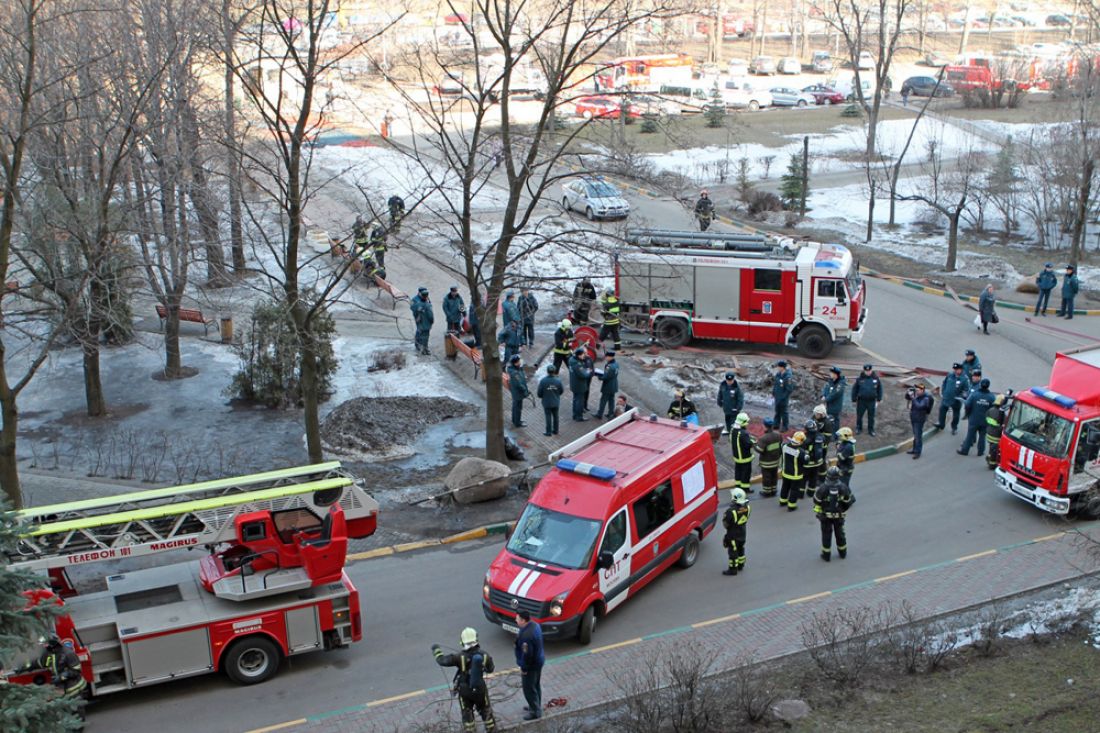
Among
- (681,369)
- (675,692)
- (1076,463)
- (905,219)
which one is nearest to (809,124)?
(905,219)

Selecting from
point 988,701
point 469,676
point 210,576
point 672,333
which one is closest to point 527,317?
point 672,333

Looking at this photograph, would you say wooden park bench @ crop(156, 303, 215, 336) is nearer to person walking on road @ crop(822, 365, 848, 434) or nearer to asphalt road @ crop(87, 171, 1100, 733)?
asphalt road @ crop(87, 171, 1100, 733)

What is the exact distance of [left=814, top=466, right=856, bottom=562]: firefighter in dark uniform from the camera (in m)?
15.5

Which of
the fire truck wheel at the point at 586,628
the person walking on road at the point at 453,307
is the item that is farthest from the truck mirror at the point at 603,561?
the person walking on road at the point at 453,307

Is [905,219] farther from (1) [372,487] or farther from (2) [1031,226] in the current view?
(1) [372,487]

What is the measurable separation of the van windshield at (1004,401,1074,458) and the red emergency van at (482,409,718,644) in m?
5.60

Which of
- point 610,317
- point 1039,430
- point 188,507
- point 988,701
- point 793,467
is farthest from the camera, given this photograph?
point 610,317

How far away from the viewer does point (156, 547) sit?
12297mm

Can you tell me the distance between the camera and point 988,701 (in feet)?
37.7

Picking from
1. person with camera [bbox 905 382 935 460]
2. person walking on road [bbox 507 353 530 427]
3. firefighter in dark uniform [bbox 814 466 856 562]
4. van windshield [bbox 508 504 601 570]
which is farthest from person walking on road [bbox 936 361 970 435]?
van windshield [bbox 508 504 601 570]

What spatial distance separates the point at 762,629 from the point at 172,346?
1476 centimetres

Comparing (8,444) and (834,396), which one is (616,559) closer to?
(834,396)

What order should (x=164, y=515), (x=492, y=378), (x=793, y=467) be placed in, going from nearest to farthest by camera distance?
(x=164, y=515)
(x=793, y=467)
(x=492, y=378)

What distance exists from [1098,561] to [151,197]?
55.7 ft
